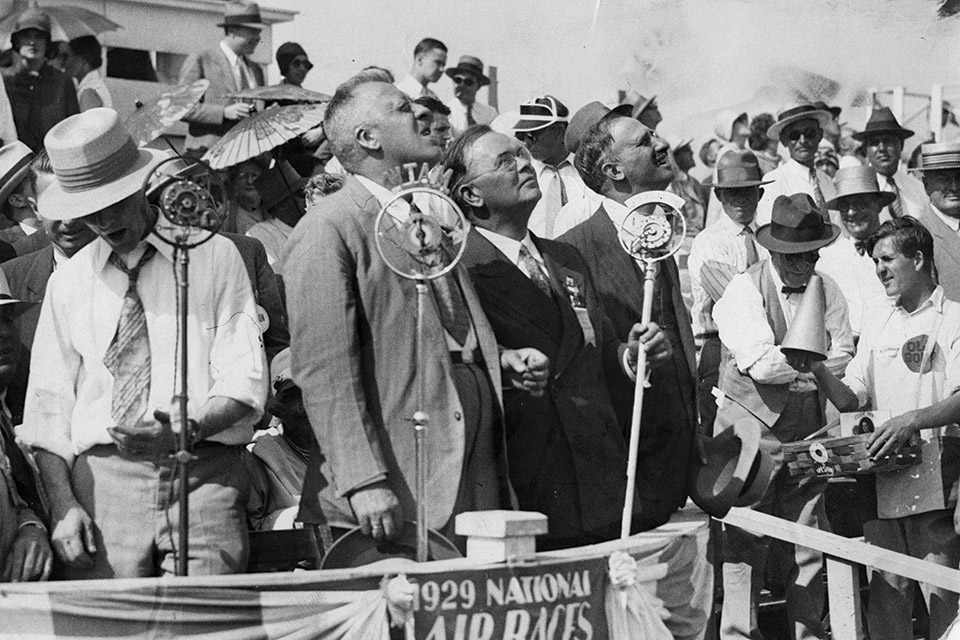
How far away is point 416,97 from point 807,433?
195 centimetres

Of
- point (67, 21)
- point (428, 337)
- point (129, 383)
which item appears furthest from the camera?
point (67, 21)

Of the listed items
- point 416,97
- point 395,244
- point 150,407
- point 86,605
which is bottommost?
point 86,605

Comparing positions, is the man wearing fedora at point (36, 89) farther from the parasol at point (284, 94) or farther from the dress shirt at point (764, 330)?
the dress shirt at point (764, 330)

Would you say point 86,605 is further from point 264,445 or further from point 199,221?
point 264,445

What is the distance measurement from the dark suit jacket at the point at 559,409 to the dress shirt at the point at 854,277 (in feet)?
5.35

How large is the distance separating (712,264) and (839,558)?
134 cm

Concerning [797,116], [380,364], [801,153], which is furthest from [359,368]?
[797,116]

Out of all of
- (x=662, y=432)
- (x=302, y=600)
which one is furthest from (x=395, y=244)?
(x=662, y=432)

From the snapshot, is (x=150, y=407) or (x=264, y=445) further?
(x=264, y=445)

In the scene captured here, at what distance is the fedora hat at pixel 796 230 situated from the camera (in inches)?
243

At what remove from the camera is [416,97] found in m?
5.87

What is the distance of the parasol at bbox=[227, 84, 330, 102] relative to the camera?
19.1 feet

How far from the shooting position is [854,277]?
259 inches

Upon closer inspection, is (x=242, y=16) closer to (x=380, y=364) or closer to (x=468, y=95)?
(x=468, y=95)
